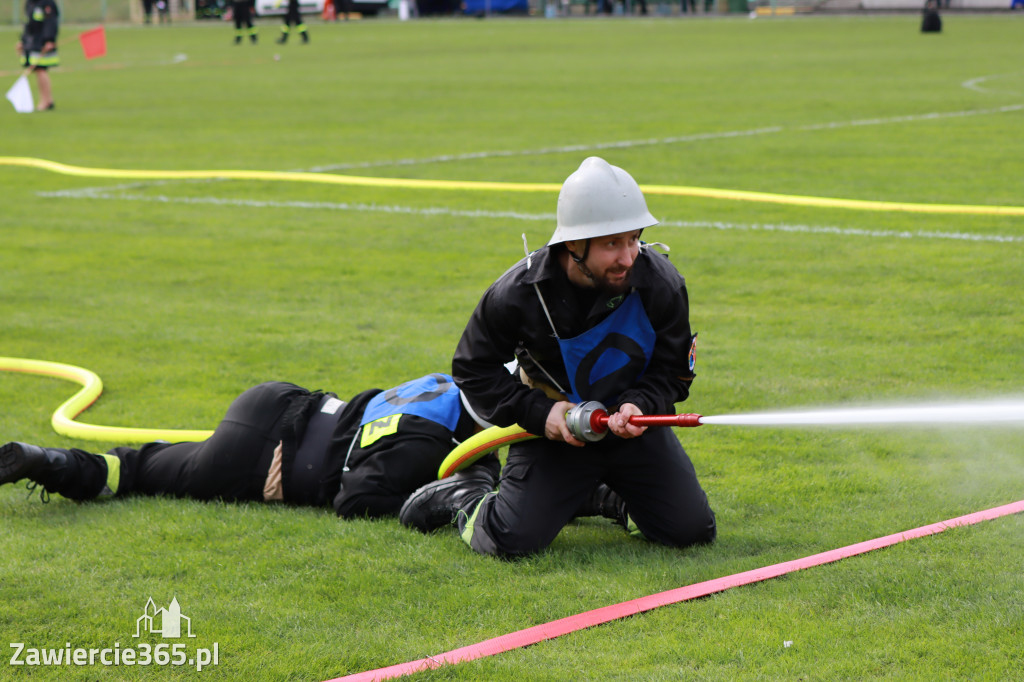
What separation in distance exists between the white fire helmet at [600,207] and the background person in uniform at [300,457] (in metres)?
1.07

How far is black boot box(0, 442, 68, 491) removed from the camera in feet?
15.0

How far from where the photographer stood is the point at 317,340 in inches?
283

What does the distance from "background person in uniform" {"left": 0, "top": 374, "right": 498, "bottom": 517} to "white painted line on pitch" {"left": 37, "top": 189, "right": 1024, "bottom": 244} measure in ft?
17.7

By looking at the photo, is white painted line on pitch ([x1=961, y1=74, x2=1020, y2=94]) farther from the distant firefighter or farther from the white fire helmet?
the white fire helmet

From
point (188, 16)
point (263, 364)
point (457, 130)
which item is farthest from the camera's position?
point (188, 16)

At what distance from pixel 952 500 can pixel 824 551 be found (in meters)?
0.69

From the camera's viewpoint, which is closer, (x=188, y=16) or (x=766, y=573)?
(x=766, y=573)

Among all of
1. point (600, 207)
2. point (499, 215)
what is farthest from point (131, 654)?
point (499, 215)

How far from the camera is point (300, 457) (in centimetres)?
481

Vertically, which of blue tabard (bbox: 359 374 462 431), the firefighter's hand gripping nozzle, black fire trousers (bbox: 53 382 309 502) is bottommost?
black fire trousers (bbox: 53 382 309 502)

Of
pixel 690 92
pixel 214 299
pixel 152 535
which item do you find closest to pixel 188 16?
pixel 690 92

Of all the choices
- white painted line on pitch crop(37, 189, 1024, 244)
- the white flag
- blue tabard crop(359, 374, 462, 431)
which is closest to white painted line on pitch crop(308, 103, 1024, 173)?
white painted line on pitch crop(37, 189, 1024, 244)

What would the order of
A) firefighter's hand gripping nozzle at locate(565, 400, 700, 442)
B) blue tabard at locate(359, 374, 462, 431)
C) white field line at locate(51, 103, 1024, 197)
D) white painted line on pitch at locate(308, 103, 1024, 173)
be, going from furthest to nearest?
white painted line on pitch at locate(308, 103, 1024, 173)
white field line at locate(51, 103, 1024, 197)
blue tabard at locate(359, 374, 462, 431)
firefighter's hand gripping nozzle at locate(565, 400, 700, 442)

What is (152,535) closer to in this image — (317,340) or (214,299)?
(317,340)
